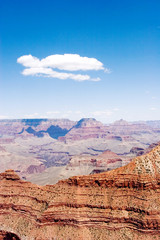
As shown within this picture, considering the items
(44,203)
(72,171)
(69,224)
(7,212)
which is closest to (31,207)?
(44,203)

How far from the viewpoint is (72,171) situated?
191m

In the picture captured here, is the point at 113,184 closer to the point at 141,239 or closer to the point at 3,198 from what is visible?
the point at 141,239

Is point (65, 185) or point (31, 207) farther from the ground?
point (65, 185)

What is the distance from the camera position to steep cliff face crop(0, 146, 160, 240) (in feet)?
151

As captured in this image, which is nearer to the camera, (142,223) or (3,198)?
(142,223)

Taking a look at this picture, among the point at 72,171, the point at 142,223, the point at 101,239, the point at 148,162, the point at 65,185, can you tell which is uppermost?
the point at 148,162

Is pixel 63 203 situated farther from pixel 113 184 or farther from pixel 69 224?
pixel 113 184

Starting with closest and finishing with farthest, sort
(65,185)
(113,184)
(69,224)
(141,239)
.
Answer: (141,239) → (69,224) → (113,184) → (65,185)

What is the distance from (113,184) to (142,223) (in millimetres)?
10864

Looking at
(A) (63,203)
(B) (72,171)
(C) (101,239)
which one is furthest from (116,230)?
(B) (72,171)

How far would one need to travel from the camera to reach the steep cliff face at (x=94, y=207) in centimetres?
4594

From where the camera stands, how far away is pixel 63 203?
5169cm

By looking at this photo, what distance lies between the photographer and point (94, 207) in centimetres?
5003

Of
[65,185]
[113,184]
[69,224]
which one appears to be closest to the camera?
[69,224]
